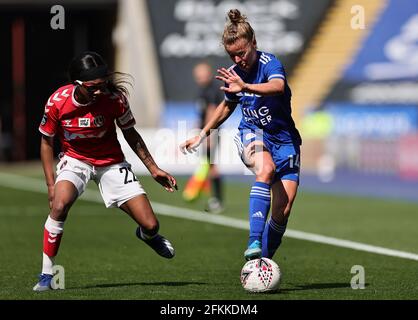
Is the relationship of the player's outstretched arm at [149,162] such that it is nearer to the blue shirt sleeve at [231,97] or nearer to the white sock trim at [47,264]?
the blue shirt sleeve at [231,97]

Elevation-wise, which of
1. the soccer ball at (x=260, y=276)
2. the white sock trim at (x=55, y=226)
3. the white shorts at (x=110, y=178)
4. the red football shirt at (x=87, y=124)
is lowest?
the soccer ball at (x=260, y=276)

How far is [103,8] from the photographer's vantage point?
40062 mm

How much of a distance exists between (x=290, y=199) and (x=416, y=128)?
22.0m

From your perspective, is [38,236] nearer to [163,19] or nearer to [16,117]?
[163,19]

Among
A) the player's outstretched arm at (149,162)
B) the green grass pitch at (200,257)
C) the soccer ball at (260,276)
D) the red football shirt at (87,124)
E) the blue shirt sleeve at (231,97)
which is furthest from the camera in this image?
the blue shirt sleeve at (231,97)

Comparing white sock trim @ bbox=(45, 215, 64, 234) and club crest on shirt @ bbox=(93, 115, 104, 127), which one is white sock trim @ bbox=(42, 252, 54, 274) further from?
club crest on shirt @ bbox=(93, 115, 104, 127)

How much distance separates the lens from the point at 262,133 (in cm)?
973

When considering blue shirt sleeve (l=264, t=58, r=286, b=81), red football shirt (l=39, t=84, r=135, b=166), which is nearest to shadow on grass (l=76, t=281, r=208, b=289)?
red football shirt (l=39, t=84, r=135, b=166)

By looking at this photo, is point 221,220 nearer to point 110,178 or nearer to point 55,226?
point 110,178

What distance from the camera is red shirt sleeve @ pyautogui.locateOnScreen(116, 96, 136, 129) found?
9.54 metres

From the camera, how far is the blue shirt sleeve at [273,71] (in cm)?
924

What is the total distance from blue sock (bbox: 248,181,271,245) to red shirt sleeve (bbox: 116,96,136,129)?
121 cm

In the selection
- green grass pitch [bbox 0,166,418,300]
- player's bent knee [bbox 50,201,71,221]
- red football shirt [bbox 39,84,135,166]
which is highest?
red football shirt [bbox 39,84,135,166]

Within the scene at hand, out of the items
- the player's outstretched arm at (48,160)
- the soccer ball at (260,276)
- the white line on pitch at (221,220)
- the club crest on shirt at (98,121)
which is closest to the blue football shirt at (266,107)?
the club crest on shirt at (98,121)
